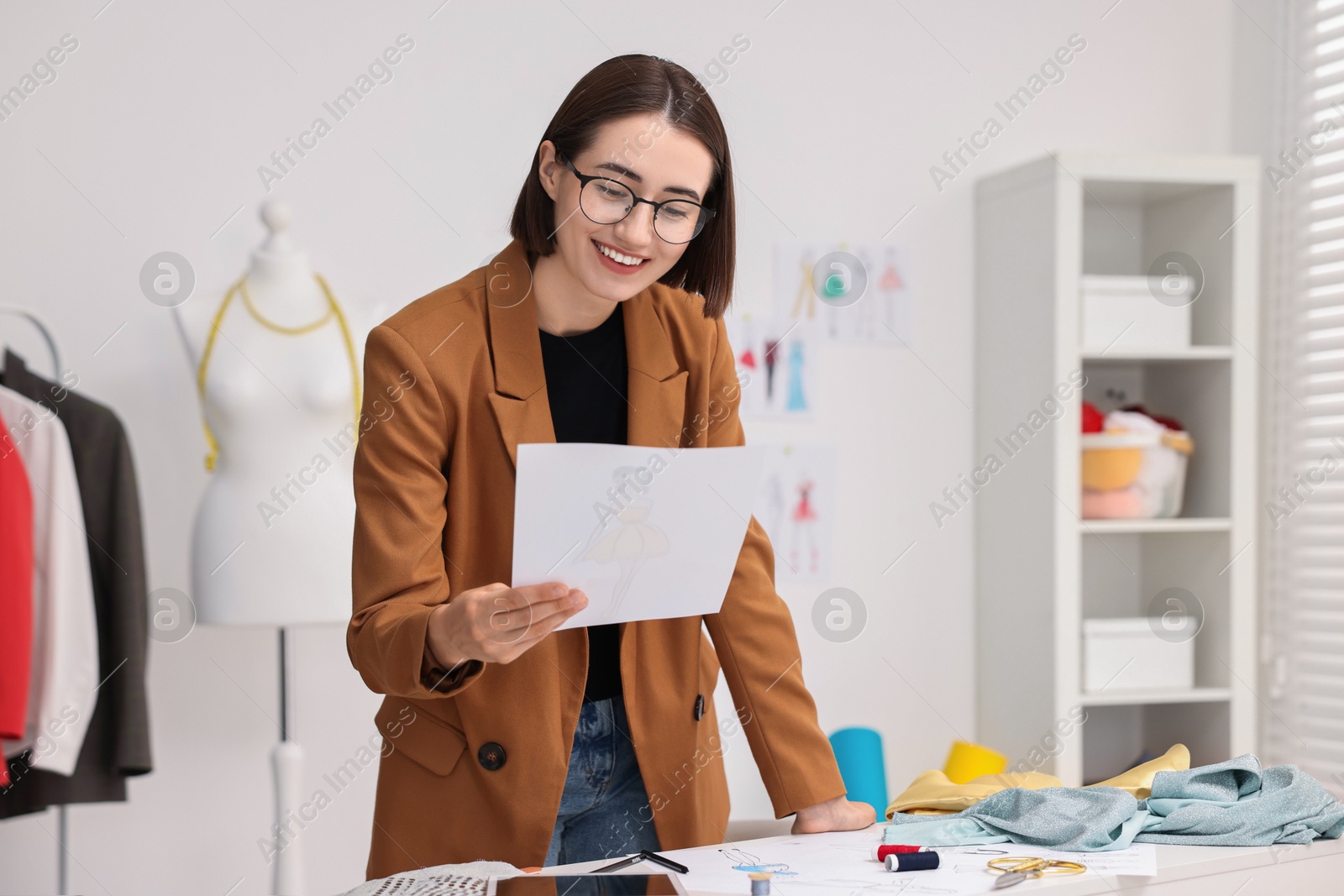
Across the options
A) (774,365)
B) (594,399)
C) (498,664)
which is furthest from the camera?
(774,365)

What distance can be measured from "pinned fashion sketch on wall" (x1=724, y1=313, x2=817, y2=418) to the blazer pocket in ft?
5.60

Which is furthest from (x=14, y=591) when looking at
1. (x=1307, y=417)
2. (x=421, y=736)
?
(x=1307, y=417)

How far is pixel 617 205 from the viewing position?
1251 mm

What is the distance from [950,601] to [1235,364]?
921 mm

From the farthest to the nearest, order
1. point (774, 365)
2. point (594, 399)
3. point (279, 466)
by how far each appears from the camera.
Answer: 1. point (774, 365)
2. point (279, 466)
3. point (594, 399)

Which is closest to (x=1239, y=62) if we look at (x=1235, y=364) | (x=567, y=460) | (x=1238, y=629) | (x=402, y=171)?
(x=1235, y=364)

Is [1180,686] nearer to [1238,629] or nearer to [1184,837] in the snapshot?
[1238,629]

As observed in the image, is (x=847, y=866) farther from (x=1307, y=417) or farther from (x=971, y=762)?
(x=1307, y=417)

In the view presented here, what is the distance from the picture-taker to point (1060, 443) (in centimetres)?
273

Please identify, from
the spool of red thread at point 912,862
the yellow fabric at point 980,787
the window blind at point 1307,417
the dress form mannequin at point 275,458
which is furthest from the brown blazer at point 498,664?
the window blind at point 1307,417

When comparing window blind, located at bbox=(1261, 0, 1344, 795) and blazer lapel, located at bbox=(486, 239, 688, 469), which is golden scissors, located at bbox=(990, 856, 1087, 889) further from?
window blind, located at bbox=(1261, 0, 1344, 795)

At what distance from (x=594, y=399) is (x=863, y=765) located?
163 cm

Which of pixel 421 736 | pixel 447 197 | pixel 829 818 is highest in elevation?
pixel 447 197

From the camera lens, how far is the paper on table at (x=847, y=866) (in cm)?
109
